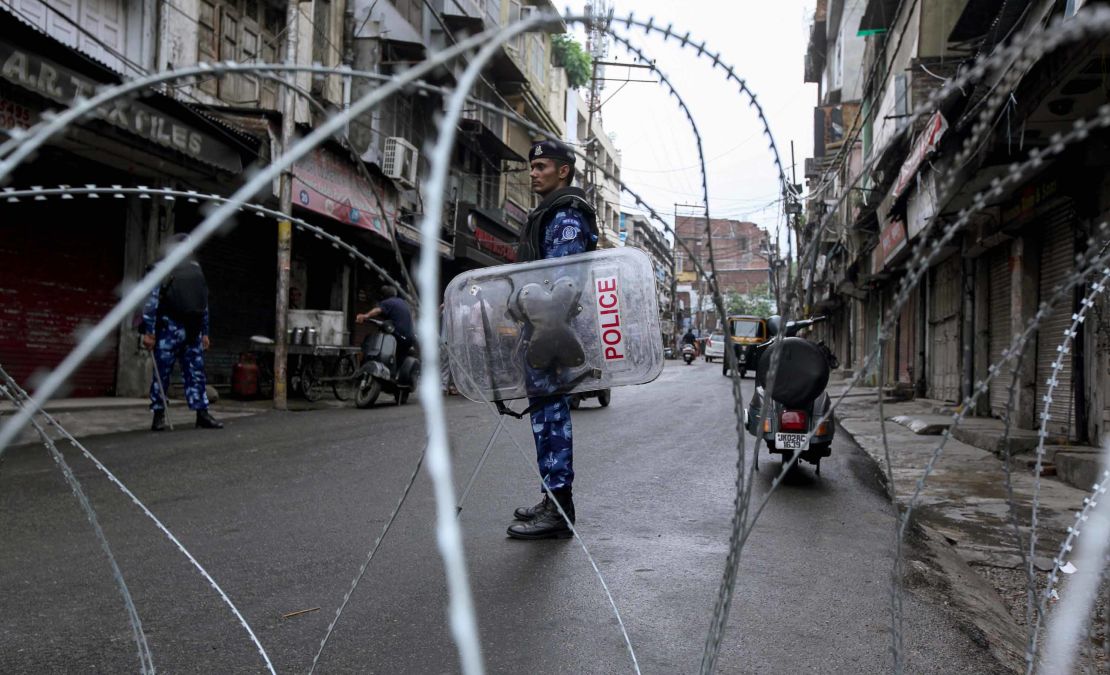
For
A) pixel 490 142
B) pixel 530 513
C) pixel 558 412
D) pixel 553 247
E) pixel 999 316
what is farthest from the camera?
pixel 490 142

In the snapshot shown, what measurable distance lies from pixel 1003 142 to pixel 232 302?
10538mm

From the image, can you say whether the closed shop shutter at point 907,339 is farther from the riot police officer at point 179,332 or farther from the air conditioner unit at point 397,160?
the riot police officer at point 179,332

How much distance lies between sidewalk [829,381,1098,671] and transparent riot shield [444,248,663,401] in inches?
45.5

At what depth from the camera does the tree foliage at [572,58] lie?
108 feet

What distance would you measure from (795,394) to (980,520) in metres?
1.31

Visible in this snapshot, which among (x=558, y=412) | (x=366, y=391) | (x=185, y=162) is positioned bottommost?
(x=366, y=391)

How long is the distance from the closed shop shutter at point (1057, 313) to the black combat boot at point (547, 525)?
20.6 feet

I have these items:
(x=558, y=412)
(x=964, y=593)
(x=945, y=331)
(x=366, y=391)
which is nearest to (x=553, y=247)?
(x=558, y=412)

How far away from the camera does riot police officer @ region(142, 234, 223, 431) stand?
283 inches

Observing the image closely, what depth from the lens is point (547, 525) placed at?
145 inches

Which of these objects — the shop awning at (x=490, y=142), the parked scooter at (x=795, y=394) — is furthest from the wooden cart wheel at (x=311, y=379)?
the shop awning at (x=490, y=142)

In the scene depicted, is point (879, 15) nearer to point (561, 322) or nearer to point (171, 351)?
point (171, 351)

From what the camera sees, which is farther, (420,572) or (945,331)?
(945,331)

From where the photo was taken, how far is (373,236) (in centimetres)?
1542
